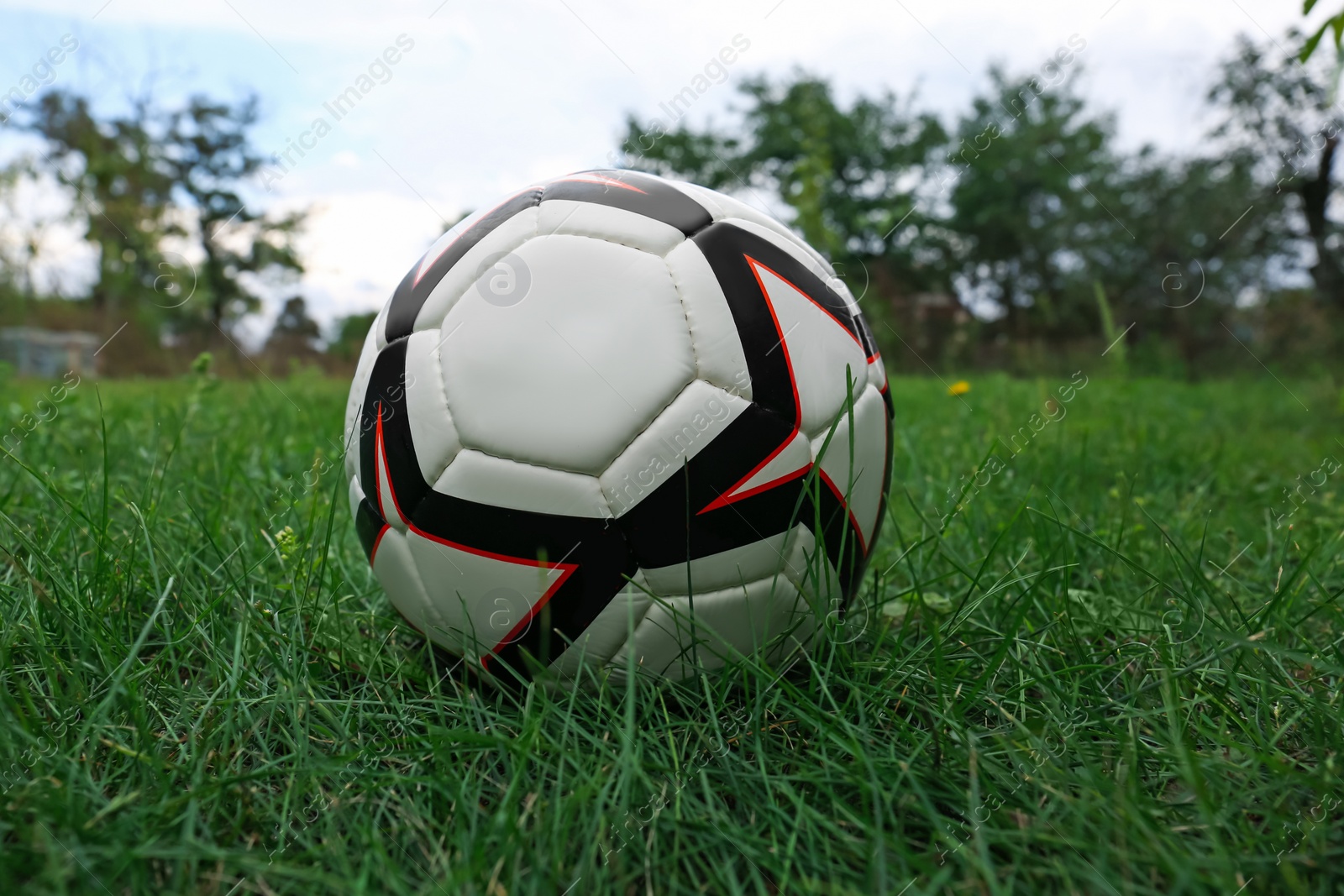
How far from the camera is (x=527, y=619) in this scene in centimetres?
141

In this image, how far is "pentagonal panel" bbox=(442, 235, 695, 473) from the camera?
4.34ft

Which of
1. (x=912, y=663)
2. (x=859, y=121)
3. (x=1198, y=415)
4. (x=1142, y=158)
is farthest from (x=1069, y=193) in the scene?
(x=912, y=663)

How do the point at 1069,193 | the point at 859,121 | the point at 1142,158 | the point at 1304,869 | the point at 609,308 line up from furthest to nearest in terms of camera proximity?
the point at 859,121 → the point at 1069,193 → the point at 1142,158 → the point at 609,308 → the point at 1304,869

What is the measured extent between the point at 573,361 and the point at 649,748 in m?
0.66

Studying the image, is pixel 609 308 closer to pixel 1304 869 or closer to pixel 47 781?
pixel 47 781

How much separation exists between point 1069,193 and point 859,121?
27.5 feet

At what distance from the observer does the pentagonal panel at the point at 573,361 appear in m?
1.32

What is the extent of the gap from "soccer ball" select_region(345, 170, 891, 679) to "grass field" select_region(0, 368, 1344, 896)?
0.38 feet

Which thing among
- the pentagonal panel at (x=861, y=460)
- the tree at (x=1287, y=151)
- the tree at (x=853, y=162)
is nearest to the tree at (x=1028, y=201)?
the tree at (x=853, y=162)

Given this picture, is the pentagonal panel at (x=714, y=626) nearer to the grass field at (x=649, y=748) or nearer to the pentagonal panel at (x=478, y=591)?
the grass field at (x=649, y=748)

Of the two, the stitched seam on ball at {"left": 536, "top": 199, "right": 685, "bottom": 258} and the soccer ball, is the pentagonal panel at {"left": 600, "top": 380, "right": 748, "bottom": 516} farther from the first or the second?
the stitched seam on ball at {"left": 536, "top": 199, "right": 685, "bottom": 258}

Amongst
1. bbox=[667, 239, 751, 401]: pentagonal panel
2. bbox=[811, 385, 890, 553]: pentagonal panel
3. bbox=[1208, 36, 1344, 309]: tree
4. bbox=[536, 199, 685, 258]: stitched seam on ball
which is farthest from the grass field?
bbox=[1208, 36, 1344, 309]: tree

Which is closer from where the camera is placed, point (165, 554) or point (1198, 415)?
point (165, 554)

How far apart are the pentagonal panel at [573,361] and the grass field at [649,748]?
397mm
